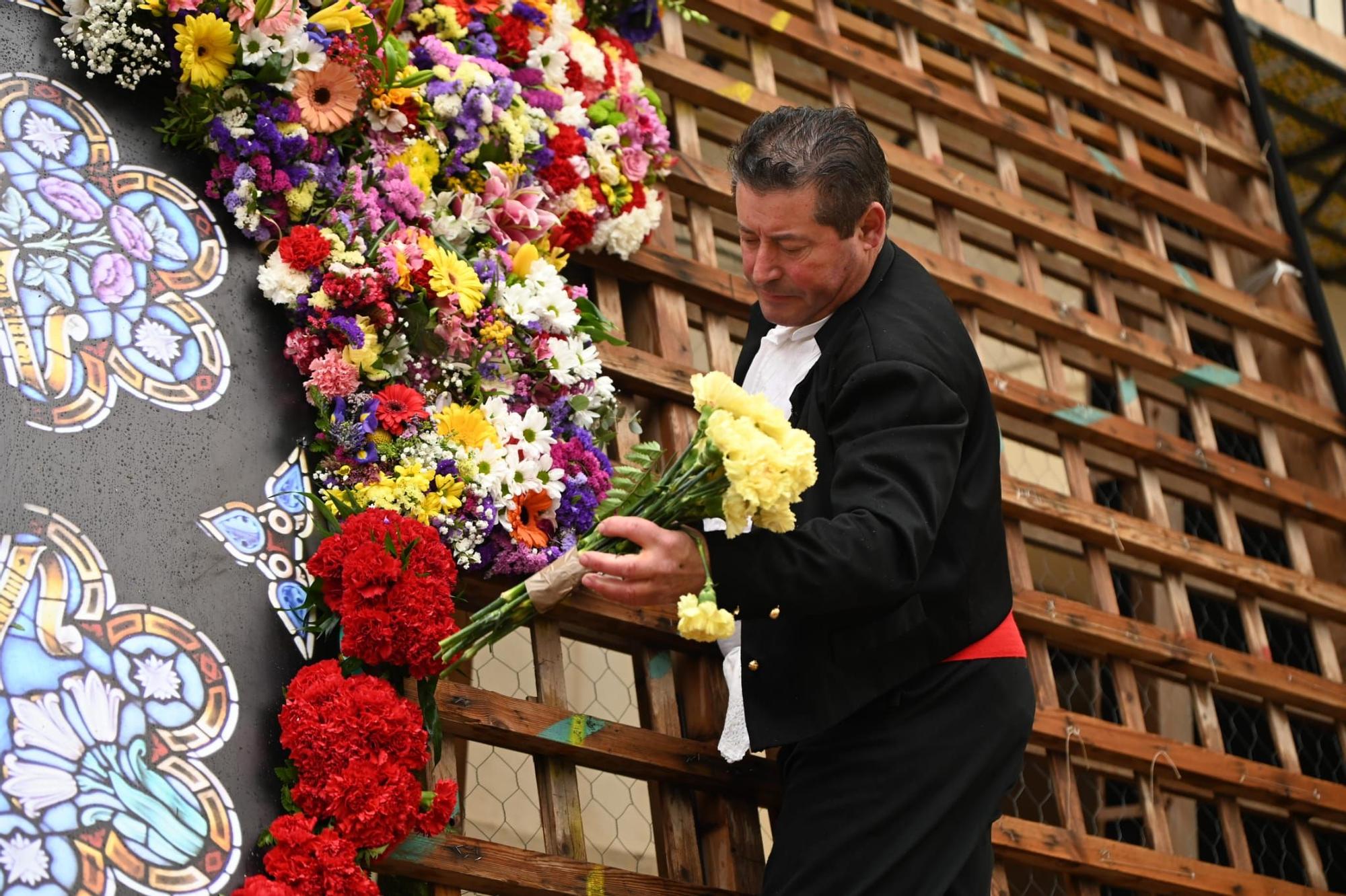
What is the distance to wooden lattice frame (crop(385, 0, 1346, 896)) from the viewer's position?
240 centimetres

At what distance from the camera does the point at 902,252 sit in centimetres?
212

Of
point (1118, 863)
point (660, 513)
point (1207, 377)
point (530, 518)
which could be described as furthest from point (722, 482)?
point (1207, 377)

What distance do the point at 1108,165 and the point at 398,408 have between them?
7.36 ft

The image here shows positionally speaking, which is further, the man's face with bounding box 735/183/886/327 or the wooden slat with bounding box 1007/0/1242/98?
the wooden slat with bounding box 1007/0/1242/98

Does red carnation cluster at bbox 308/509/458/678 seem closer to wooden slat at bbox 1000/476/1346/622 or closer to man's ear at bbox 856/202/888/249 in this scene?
man's ear at bbox 856/202/888/249

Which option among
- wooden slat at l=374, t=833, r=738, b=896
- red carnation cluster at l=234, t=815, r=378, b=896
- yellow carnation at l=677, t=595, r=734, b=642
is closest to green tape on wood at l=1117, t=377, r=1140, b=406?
wooden slat at l=374, t=833, r=738, b=896

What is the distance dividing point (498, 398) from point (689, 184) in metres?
0.76

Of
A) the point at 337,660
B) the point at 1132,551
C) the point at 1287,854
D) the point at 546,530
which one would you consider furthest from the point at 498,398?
the point at 1287,854

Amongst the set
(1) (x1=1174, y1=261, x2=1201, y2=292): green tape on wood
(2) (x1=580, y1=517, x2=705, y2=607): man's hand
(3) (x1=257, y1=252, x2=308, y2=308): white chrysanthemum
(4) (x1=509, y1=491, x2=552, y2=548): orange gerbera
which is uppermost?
(1) (x1=1174, y1=261, x2=1201, y2=292): green tape on wood

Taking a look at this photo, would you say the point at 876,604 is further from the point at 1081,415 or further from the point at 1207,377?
the point at 1207,377

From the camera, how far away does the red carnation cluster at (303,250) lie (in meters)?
2.18

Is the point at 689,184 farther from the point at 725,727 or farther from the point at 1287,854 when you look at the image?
the point at 1287,854

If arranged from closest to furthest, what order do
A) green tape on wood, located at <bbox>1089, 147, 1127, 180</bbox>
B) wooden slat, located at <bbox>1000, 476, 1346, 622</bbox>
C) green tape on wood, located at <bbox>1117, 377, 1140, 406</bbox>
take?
wooden slat, located at <bbox>1000, 476, 1346, 622</bbox> < green tape on wood, located at <bbox>1117, 377, 1140, 406</bbox> < green tape on wood, located at <bbox>1089, 147, 1127, 180</bbox>

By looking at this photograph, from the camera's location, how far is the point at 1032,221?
3.55 metres
